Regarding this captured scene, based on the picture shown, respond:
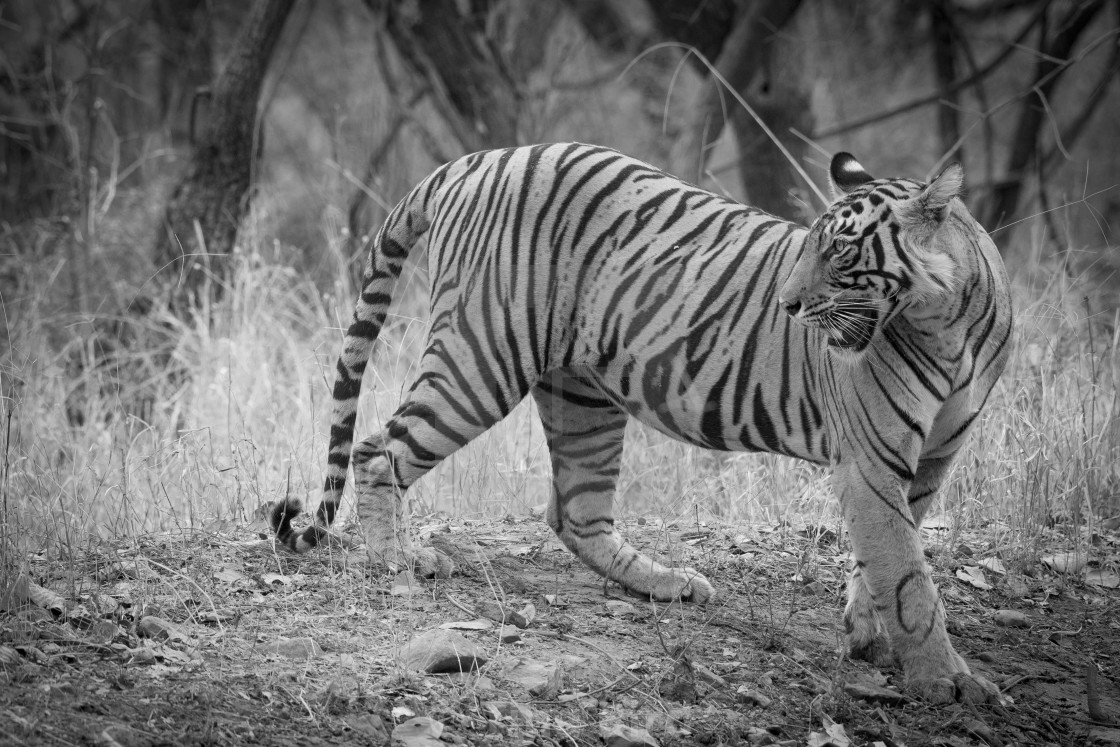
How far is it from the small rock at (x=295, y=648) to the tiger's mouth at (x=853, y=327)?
1.72m

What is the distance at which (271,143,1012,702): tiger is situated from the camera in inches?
134

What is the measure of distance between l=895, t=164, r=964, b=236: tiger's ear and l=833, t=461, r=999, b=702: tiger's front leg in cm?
72

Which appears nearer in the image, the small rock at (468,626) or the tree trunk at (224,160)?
the small rock at (468,626)

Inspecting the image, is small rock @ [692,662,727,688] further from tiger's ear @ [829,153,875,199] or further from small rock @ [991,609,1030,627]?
tiger's ear @ [829,153,875,199]

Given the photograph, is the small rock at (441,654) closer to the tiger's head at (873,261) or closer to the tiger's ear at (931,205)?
the tiger's head at (873,261)

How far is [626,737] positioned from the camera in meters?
2.99

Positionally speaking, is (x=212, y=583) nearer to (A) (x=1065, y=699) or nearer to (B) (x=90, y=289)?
(A) (x=1065, y=699)

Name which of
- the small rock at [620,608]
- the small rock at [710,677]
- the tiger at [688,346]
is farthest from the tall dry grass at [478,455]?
the small rock at [710,677]

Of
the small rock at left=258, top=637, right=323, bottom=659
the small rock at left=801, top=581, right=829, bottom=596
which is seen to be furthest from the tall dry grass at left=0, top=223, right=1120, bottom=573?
the small rock at left=258, top=637, right=323, bottom=659

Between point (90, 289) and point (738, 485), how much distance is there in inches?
194

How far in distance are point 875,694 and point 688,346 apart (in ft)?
4.06

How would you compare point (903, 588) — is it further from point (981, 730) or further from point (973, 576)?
point (973, 576)

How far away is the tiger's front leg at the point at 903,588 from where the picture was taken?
3432 mm

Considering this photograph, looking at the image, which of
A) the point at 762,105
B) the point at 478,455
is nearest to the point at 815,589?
the point at 478,455
